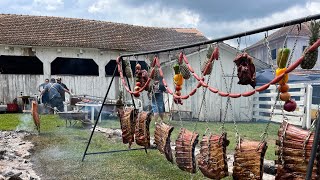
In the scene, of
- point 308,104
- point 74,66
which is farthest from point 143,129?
point 74,66

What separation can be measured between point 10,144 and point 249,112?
45.3 ft

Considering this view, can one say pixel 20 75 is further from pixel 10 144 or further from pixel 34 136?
pixel 10 144

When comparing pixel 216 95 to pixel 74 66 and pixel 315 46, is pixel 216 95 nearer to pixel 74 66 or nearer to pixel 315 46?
pixel 74 66

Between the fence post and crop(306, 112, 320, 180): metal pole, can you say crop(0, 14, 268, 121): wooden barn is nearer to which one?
the fence post

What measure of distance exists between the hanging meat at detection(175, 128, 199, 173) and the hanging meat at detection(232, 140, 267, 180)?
44.0 inches

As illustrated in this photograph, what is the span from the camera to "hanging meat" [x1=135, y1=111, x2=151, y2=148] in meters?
6.74

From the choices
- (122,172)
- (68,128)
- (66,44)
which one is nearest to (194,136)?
(122,172)

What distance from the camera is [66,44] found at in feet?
71.3

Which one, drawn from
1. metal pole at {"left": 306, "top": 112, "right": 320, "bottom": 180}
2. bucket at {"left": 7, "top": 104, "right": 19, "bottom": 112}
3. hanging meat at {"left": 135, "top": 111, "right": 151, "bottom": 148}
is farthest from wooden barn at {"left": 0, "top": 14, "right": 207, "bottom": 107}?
metal pole at {"left": 306, "top": 112, "right": 320, "bottom": 180}

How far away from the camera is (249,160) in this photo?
12.7 feet

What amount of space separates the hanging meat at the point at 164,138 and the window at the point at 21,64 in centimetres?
1819

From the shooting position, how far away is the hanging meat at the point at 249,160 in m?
3.77

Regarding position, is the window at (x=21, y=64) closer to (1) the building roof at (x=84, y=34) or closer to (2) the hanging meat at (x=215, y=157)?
(1) the building roof at (x=84, y=34)

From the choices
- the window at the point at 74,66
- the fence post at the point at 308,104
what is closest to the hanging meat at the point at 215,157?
the fence post at the point at 308,104
